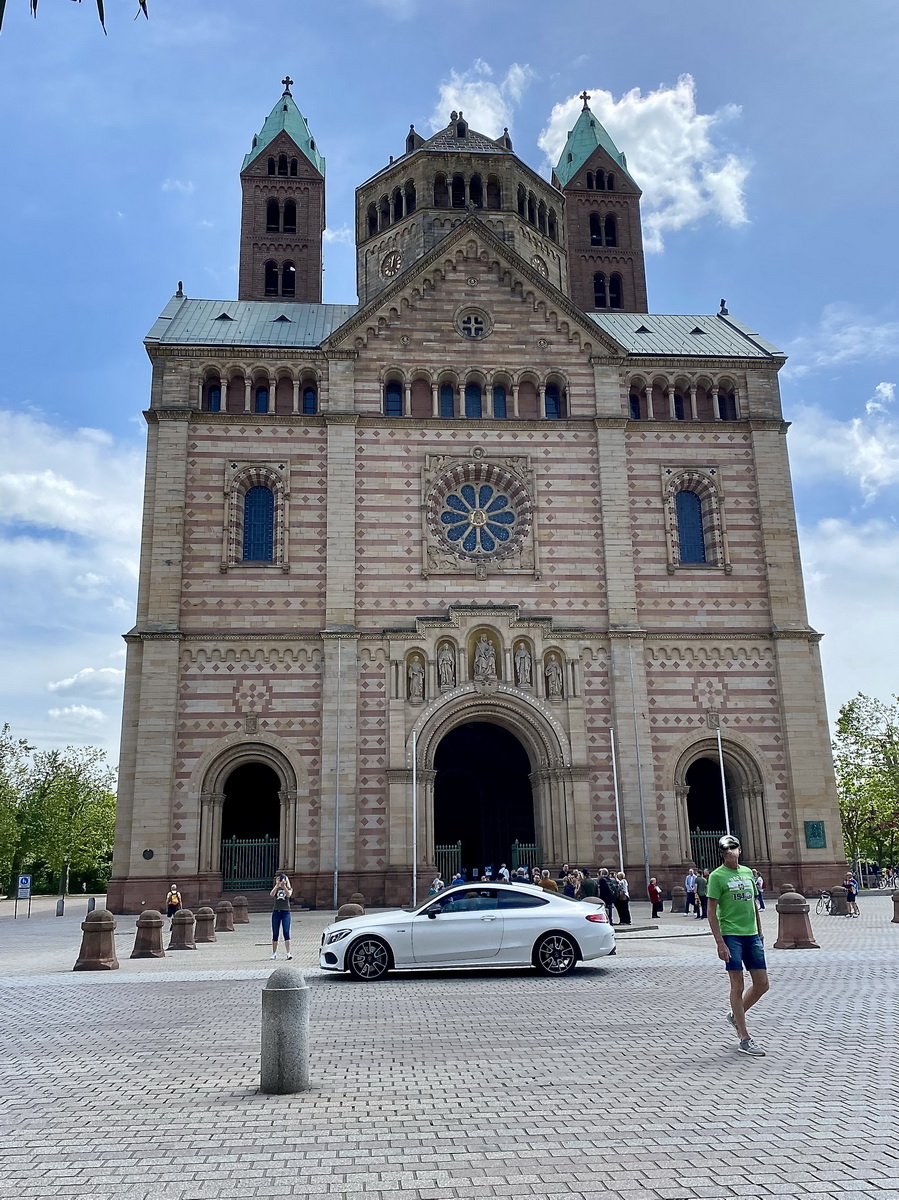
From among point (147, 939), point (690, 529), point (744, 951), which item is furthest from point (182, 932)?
point (690, 529)

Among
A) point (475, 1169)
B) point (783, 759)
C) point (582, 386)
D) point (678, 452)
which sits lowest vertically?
point (475, 1169)

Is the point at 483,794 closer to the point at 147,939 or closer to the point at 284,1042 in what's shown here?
the point at 147,939

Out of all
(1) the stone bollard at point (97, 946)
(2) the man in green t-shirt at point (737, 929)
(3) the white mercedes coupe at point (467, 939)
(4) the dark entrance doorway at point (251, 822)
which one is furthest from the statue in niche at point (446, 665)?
(2) the man in green t-shirt at point (737, 929)

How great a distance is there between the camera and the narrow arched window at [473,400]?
39.7 meters

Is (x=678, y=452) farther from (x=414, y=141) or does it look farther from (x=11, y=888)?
(x=11, y=888)

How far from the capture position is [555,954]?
16578mm

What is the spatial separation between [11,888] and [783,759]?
5659cm

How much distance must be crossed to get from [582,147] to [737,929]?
188 feet

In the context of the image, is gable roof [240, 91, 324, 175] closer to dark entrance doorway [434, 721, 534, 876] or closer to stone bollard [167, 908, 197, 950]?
dark entrance doorway [434, 721, 534, 876]

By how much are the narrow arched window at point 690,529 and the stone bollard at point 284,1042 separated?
107 feet

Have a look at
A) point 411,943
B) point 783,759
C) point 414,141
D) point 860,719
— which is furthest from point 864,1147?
point 860,719

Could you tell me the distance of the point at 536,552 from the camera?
37.8m

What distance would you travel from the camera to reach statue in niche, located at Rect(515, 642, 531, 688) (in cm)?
3600

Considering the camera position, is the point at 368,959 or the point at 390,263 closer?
the point at 368,959
